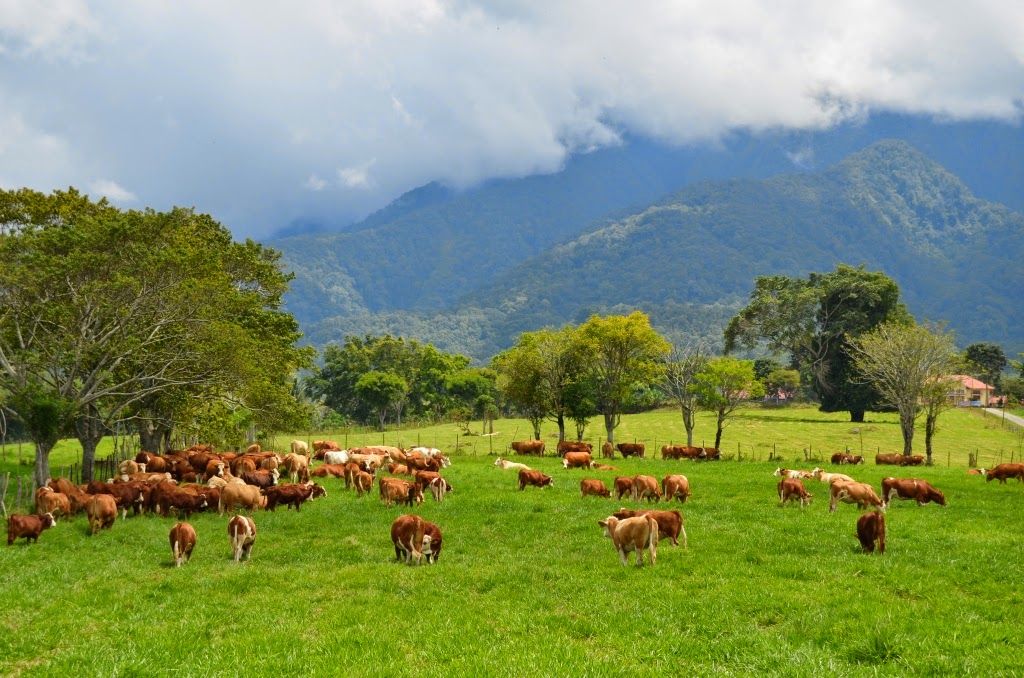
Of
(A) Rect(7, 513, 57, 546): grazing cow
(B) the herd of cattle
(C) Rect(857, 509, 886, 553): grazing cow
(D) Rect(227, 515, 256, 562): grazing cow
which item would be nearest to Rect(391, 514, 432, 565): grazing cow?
(B) the herd of cattle

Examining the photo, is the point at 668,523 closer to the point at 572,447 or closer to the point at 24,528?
the point at 24,528

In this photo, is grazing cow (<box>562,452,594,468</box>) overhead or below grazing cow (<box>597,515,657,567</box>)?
below

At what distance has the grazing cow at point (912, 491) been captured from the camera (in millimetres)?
24766

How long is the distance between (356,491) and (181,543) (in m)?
12.6

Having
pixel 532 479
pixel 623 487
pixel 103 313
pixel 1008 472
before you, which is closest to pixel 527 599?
pixel 623 487

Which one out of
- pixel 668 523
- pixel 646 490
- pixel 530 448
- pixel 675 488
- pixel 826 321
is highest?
pixel 826 321

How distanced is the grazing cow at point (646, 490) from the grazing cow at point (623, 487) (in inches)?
13.6

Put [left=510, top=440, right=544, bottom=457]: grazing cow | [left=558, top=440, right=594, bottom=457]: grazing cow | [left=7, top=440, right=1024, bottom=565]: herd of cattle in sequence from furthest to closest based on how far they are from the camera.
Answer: [left=510, top=440, right=544, bottom=457]: grazing cow < [left=558, top=440, right=594, bottom=457]: grazing cow < [left=7, top=440, right=1024, bottom=565]: herd of cattle

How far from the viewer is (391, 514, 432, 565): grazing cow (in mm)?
16781

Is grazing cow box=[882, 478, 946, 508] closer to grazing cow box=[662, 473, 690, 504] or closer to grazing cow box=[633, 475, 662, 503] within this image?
grazing cow box=[662, 473, 690, 504]

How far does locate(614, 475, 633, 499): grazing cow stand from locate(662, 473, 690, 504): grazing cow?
1335mm

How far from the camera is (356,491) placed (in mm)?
29656

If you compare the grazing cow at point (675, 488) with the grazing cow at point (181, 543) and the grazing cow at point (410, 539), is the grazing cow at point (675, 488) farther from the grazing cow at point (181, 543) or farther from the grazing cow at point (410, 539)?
the grazing cow at point (181, 543)

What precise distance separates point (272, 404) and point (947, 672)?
3687 centimetres
